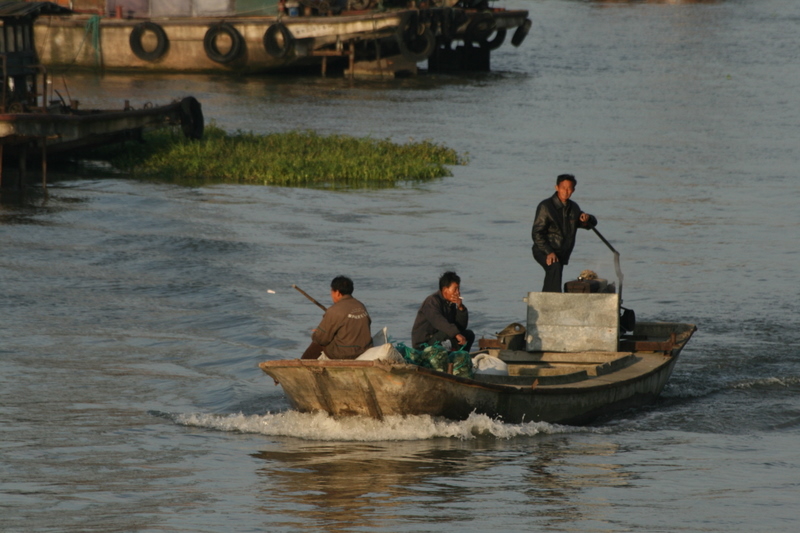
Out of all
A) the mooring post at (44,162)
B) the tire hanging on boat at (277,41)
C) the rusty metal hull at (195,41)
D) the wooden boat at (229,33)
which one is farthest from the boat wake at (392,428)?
the tire hanging on boat at (277,41)

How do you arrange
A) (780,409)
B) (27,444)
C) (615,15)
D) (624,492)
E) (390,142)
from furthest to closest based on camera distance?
(615,15) → (390,142) → (780,409) → (27,444) → (624,492)

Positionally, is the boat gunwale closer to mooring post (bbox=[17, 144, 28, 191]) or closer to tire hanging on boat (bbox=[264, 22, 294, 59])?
mooring post (bbox=[17, 144, 28, 191])

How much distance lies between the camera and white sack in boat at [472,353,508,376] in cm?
1170

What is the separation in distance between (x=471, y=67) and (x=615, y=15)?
2717cm

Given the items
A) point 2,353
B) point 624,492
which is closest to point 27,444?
point 2,353

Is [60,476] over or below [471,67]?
below

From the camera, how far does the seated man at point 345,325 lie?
1112 cm

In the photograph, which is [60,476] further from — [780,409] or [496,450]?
[780,409]

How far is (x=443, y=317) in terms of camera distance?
38.3 ft

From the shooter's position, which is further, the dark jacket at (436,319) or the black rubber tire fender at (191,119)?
the black rubber tire fender at (191,119)

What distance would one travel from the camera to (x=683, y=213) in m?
23.7

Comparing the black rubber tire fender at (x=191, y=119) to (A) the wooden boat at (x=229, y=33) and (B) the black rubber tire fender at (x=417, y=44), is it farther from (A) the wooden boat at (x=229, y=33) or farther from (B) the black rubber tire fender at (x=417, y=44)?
(B) the black rubber tire fender at (x=417, y=44)

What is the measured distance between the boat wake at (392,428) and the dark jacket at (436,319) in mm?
1061

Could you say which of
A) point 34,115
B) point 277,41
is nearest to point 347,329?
point 34,115
